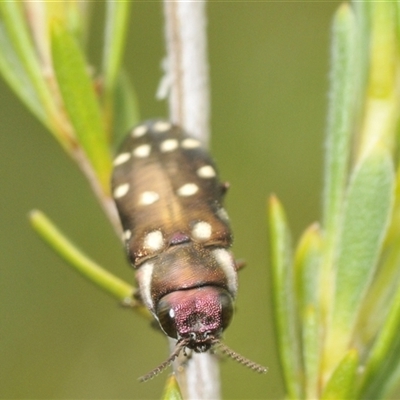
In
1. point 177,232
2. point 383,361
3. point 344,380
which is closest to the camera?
point 344,380

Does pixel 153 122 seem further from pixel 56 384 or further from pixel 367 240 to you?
pixel 56 384

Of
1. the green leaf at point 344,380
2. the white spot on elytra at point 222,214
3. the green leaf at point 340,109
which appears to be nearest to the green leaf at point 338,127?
the green leaf at point 340,109

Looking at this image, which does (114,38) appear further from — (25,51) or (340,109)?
(340,109)

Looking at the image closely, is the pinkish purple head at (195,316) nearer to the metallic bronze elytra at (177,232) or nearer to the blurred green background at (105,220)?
the metallic bronze elytra at (177,232)

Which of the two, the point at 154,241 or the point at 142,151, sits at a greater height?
the point at 142,151

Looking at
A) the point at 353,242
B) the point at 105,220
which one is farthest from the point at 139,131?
the point at 105,220
